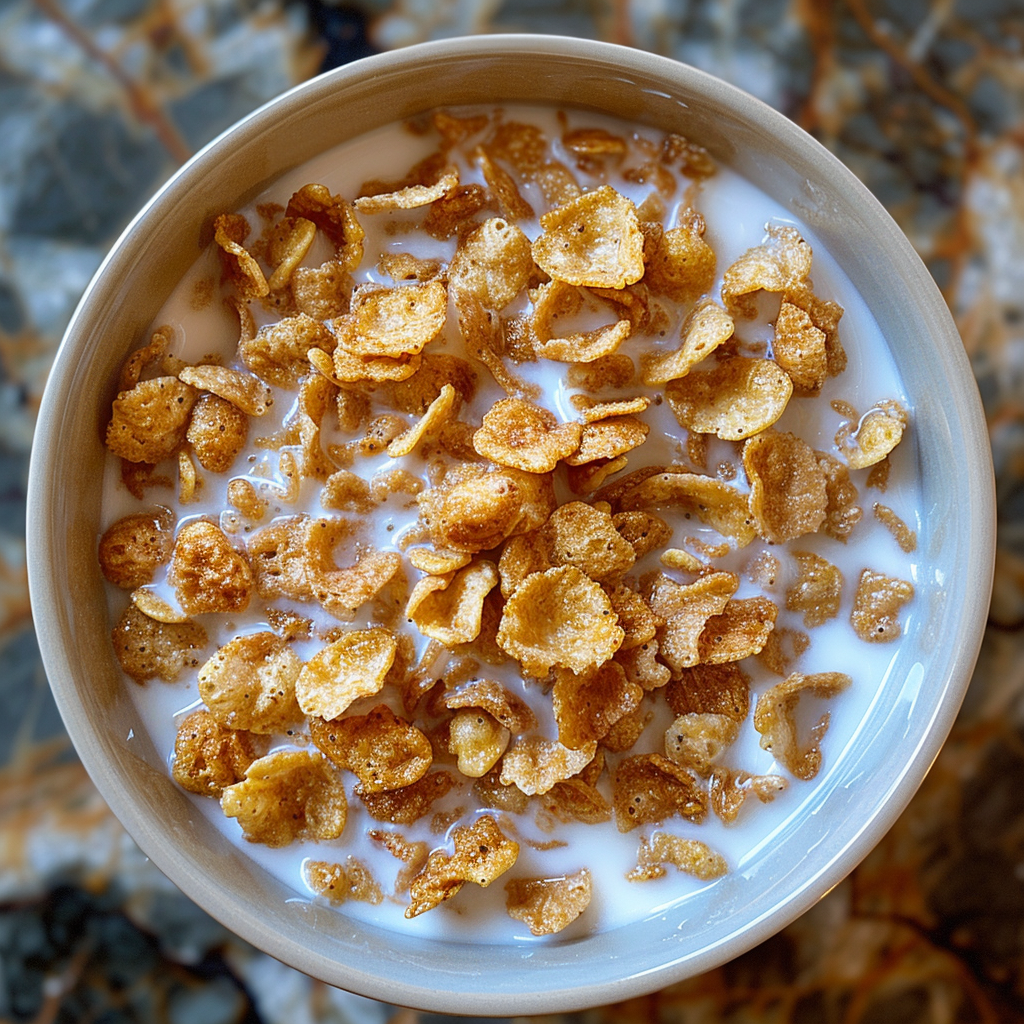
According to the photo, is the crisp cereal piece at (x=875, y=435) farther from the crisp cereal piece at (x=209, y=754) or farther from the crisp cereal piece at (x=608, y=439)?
the crisp cereal piece at (x=209, y=754)

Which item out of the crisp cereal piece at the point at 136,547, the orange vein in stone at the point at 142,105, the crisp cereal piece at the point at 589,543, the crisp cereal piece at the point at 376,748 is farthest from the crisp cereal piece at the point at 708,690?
the orange vein in stone at the point at 142,105

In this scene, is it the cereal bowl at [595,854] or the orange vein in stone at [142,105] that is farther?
the orange vein in stone at [142,105]

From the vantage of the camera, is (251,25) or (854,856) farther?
(251,25)

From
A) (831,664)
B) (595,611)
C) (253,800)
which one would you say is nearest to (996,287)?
(831,664)

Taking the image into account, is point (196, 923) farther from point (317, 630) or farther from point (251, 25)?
point (251, 25)

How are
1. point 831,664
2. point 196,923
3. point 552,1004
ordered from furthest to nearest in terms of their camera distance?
1. point 196,923
2. point 831,664
3. point 552,1004
